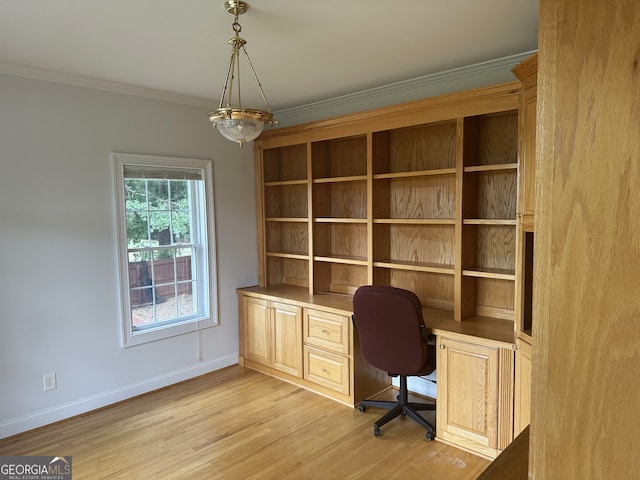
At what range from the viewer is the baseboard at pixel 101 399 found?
122 inches

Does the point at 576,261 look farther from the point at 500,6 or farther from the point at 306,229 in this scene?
the point at 306,229

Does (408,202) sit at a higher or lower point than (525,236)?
higher

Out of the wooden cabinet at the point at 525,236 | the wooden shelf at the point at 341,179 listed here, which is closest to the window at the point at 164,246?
the wooden shelf at the point at 341,179

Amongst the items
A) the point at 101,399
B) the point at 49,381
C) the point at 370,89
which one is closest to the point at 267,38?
the point at 370,89

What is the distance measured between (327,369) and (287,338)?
52 cm

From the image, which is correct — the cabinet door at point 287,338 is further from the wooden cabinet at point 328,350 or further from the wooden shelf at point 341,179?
the wooden shelf at point 341,179

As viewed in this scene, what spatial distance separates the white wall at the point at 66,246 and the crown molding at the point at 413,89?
1116 mm

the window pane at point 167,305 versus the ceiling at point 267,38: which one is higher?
the ceiling at point 267,38

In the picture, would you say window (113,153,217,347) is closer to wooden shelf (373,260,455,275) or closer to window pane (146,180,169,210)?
window pane (146,180,169,210)

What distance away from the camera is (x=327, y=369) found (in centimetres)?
363

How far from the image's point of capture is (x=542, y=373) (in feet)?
1.76

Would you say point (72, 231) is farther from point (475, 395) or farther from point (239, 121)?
point (475, 395)

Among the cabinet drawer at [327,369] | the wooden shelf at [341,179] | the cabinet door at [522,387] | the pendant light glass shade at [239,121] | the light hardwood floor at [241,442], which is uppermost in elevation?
the pendant light glass shade at [239,121]

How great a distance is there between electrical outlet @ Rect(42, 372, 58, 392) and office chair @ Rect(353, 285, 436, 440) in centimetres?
236
